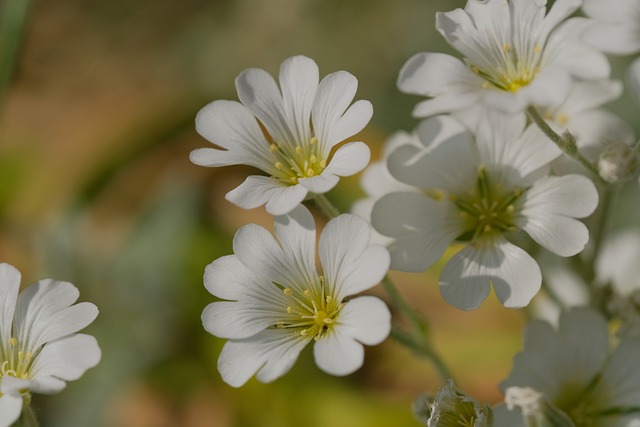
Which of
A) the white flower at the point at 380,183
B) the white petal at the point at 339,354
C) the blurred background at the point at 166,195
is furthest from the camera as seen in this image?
the blurred background at the point at 166,195

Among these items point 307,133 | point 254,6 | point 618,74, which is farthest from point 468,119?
point 254,6

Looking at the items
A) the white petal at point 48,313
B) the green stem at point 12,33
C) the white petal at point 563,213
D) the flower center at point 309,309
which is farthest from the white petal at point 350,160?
the green stem at point 12,33

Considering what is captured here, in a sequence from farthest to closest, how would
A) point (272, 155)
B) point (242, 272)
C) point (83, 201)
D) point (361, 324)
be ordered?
1. point (83, 201)
2. point (272, 155)
3. point (242, 272)
4. point (361, 324)

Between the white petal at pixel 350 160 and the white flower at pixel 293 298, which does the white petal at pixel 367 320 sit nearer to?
the white flower at pixel 293 298

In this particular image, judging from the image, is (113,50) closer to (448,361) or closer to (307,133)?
(448,361)

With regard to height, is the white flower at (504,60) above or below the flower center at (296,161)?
above

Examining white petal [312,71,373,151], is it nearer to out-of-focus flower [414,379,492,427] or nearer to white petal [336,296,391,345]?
white petal [336,296,391,345]

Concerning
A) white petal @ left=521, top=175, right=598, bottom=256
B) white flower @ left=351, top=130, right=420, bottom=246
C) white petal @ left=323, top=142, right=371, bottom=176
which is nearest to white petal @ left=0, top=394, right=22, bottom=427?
white petal @ left=323, top=142, right=371, bottom=176
